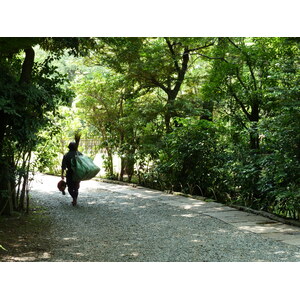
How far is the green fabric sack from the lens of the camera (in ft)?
19.2

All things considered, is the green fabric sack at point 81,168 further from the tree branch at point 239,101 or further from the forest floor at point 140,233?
the tree branch at point 239,101

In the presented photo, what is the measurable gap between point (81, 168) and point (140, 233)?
1.49 metres

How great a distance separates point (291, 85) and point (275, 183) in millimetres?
1185

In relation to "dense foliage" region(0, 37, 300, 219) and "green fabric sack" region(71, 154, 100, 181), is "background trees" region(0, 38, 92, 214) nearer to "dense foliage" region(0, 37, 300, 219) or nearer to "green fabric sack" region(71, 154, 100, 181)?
"dense foliage" region(0, 37, 300, 219)

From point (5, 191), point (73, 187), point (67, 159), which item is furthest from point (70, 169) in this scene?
point (5, 191)

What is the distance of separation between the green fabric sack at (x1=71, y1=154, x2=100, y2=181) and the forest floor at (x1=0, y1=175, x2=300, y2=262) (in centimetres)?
47

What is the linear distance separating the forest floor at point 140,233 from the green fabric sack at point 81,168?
47cm

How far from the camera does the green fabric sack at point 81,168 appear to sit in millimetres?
5848

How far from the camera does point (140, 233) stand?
4797 millimetres

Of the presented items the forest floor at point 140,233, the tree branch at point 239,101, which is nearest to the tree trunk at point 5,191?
the forest floor at point 140,233

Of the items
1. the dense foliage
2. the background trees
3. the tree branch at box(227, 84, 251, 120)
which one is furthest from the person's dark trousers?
the tree branch at box(227, 84, 251, 120)
